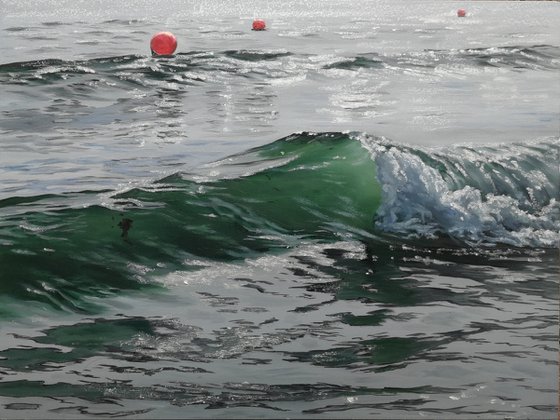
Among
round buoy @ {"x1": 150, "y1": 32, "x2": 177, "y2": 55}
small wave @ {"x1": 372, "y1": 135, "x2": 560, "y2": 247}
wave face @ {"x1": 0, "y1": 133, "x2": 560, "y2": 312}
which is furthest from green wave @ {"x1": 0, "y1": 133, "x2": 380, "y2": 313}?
round buoy @ {"x1": 150, "y1": 32, "x2": 177, "y2": 55}

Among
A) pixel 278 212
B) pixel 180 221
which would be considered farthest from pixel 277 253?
pixel 278 212

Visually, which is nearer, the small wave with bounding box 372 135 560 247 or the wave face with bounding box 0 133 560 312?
the wave face with bounding box 0 133 560 312

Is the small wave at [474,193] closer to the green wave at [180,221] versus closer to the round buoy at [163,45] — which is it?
the green wave at [180,221]

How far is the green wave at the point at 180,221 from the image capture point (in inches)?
268

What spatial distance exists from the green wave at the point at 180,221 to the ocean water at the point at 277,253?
0.03m

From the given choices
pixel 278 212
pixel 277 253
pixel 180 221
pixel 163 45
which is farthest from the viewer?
pixel 163 45

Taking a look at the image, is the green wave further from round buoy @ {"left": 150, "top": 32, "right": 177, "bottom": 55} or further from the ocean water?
round buoy @ {"left": 150, "top": 32, "right": 177, "bottom": 55}

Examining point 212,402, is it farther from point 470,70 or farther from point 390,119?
point 470,70

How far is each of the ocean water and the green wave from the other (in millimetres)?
26

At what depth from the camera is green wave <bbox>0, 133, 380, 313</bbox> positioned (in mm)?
6816

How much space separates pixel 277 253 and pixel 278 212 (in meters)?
1.25

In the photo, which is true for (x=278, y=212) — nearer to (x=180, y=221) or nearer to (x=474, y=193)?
(x=180, y=221)

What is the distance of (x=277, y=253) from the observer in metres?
7.50

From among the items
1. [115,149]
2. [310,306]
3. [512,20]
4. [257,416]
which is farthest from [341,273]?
[512,20]
